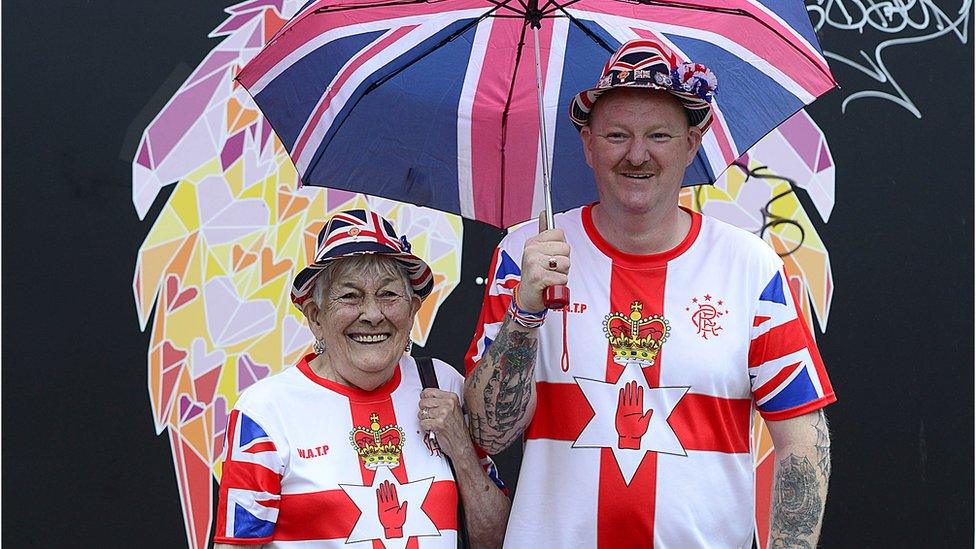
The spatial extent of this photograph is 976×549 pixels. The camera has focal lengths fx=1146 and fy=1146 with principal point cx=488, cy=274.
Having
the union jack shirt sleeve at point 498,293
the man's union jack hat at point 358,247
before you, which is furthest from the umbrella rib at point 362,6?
the union jack shirt sleeve at point 498,293

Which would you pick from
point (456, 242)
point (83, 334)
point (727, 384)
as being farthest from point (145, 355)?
point (727, 384)

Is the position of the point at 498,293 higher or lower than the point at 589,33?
lower

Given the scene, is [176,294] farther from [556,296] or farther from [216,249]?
[556,296]

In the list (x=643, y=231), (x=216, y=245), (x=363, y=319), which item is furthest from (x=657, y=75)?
(x=216, y=245)

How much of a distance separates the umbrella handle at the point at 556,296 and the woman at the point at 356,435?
40 cm

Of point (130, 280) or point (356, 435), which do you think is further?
point (130, 280)

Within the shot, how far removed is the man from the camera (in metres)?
2.22

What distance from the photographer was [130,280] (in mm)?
3904

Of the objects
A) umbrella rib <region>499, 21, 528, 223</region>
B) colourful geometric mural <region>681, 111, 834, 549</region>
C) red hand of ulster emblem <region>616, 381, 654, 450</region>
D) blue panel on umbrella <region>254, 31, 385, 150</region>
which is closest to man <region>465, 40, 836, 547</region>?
red hand of ulster emblem <region>616, 381, 654, 450</region>

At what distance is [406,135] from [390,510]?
870 mm

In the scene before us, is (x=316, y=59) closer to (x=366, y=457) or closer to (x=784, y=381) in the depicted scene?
(x=366, y=457)

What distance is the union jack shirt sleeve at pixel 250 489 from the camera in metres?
2.18

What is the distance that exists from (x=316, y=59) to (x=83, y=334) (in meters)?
1.86

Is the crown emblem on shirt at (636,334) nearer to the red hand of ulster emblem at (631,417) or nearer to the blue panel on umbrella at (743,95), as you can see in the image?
the red hand of ulster emblem at (631,417)
